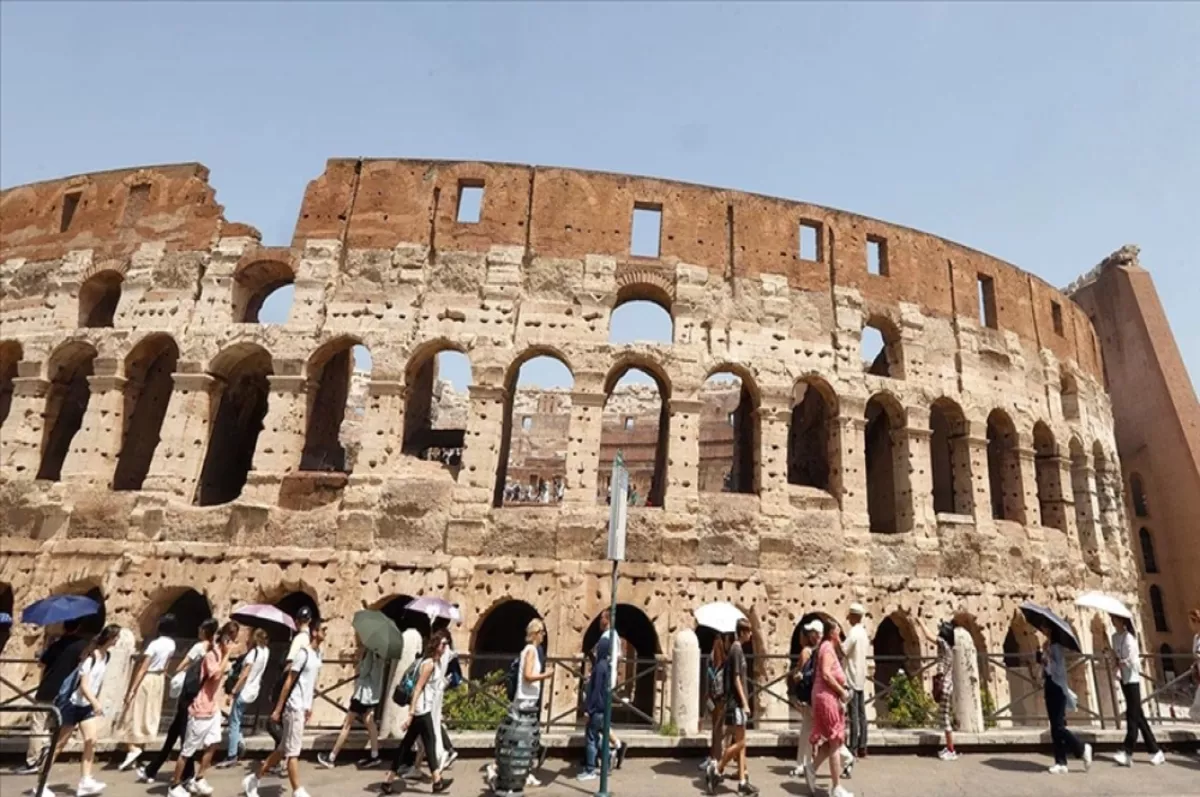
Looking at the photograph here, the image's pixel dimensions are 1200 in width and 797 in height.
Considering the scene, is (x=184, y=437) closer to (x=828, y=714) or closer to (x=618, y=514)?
(x=618, y=514)

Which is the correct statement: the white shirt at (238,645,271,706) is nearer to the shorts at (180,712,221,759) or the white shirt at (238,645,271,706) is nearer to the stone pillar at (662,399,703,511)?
the shorts at (180,712,221,759)

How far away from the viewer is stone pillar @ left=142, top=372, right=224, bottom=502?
41.9 ft

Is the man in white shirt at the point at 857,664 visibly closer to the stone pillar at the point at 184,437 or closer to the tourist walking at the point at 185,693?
the tourist walking at the point at 185,693

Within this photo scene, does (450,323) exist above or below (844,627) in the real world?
above

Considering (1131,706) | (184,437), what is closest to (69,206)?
(184,437)

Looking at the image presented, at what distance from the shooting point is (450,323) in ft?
44.6

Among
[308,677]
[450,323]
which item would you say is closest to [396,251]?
[450,323]

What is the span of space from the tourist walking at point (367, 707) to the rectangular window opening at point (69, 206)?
14.3 metres

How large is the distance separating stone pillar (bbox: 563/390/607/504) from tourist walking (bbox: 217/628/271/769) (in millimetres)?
6622

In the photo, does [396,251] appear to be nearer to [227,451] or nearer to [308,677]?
[227,451]

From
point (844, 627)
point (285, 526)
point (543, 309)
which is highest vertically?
point (543, 309)

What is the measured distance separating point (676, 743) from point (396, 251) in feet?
35.1

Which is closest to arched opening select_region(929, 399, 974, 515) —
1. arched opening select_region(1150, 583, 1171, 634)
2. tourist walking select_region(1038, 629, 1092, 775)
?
tourist walking select_region(1038, 629, 1092, 775)

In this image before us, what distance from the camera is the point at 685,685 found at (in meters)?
8.24
